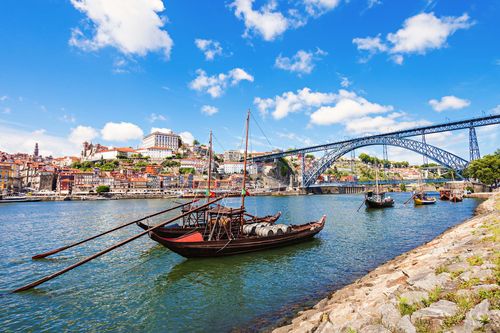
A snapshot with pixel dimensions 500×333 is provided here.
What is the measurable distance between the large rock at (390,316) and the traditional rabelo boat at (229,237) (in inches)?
405

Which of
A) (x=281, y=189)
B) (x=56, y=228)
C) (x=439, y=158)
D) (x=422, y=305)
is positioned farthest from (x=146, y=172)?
(x=422, y=305)

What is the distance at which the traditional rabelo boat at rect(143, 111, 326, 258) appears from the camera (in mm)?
14156

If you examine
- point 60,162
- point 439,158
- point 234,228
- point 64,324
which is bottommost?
point 64,324

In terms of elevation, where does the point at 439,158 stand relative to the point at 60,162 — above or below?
below

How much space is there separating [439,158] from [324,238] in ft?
195

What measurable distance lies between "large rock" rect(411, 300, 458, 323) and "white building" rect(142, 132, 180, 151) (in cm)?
15263

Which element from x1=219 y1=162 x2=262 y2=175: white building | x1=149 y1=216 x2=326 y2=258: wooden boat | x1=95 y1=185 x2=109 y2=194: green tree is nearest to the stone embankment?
x1=149 y1=216 x2=326 y2=258: wooden boat

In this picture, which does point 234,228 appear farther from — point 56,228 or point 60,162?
point 60,162

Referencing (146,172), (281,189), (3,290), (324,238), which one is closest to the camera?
(3,290)

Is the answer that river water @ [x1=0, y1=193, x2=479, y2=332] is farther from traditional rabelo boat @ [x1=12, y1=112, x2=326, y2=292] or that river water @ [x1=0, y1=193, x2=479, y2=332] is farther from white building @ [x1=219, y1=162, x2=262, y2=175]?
white building @ [x1=219, y1=162, x2=262, y2=175]

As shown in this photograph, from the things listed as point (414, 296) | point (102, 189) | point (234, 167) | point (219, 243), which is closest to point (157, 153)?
point (234, 167)

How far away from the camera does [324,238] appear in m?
20.7

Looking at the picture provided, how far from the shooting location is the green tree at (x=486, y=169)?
55938 millimetres

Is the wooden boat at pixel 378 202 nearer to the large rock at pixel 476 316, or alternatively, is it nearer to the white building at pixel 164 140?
the large rock at pixel 476 316
